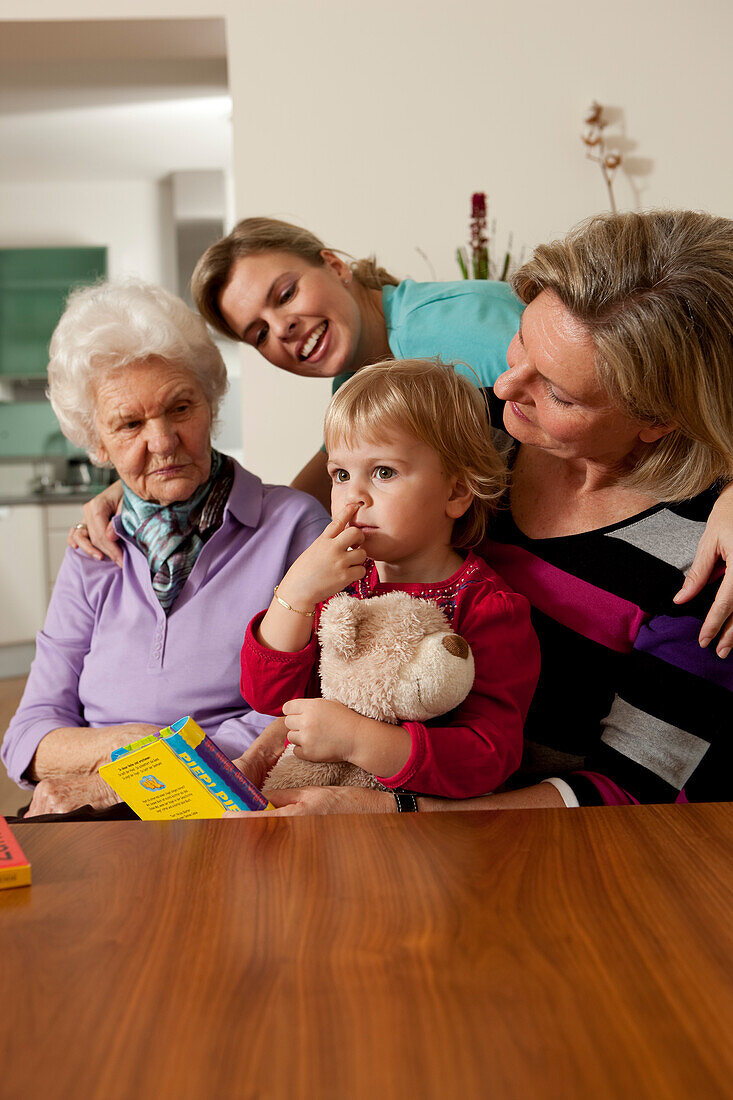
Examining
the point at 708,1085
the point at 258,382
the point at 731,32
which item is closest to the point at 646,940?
the point at 708,1085

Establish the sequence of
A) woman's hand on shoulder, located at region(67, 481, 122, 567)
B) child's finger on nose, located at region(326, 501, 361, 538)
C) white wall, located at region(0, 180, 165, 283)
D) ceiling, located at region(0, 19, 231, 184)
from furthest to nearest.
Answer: white wall, located at region(0, 180, 165, 283) < ceiling, located at region(0, 19, 231, 184) < woman's hand on shoulder, located at region(67, 481, 122, 567) < child's finger on nose, located at region(326, 501, 361, 538)

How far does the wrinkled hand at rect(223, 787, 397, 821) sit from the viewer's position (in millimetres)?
1044

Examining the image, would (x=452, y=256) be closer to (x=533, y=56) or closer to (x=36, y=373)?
(x=533, y=56)

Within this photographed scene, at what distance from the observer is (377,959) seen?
588 mm

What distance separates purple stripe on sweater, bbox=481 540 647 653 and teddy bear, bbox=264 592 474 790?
219 mm

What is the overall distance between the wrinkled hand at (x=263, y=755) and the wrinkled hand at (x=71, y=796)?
247mm

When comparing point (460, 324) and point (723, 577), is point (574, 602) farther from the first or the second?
point (460, 324)

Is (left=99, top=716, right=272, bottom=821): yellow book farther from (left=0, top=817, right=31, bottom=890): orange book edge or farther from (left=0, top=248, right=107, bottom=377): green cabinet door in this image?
(left=0, top=248, right=107, bottom=377): green cabinet door

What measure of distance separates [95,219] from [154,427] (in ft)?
18.4

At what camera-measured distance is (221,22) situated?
11.3 feet

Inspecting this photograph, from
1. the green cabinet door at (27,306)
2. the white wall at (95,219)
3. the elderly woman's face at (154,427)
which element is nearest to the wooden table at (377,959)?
the elderly woman's face at (154,427)

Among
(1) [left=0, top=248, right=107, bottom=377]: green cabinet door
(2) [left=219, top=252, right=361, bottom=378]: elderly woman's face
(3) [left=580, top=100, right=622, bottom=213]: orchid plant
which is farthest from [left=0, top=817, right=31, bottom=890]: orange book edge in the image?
(1) [left=0, top=248, right=107, bottom=377]: green cabinet door

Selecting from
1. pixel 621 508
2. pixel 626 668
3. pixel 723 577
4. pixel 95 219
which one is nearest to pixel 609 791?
pixel 626 668

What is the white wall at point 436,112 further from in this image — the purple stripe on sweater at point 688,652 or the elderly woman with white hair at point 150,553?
the purple stripe on sweater at point 688,652
